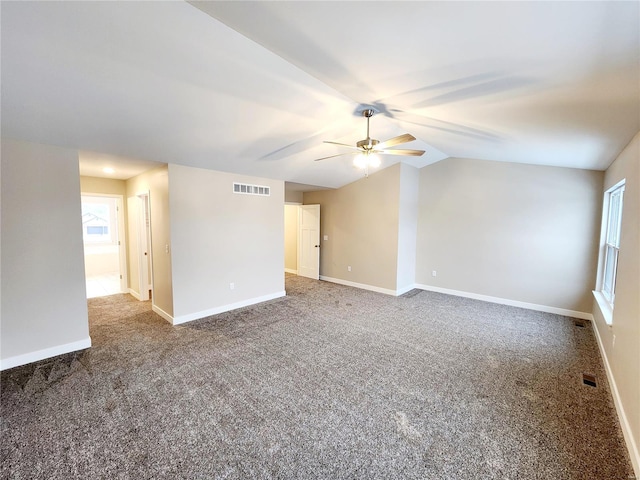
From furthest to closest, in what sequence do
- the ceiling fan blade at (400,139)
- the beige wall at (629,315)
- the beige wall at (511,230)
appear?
the beige wall at (511,230) → the ceiling fan blade at (400,139) → the beige wall at (629,315)

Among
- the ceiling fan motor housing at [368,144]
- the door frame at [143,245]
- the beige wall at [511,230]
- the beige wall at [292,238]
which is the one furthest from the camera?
the beige wall at [292,238]

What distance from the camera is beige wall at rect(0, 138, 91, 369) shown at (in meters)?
2.96

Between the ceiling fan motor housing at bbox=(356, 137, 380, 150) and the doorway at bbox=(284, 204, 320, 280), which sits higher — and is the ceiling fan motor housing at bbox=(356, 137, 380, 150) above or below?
above

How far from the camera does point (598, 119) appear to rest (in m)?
2.42

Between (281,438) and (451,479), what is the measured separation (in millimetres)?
1180

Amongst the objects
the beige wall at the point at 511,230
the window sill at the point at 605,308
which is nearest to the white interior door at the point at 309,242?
the beige wall at the point at 511,230

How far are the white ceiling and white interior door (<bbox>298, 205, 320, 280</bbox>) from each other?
3.92 meters

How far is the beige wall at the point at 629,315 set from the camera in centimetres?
202

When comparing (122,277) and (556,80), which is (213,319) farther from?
(556,80)

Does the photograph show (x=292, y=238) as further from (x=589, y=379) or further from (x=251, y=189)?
(x=589, y=379)

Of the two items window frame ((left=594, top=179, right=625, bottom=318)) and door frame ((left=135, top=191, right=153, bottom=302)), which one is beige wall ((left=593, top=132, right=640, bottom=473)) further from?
door frame ((left=135, top=191, right=153, bottom=302))

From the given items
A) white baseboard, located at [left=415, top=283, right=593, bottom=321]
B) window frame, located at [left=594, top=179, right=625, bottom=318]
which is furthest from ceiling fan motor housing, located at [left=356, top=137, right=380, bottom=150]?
white baseboard, located at [left=415, top=283, right=593, bottom=321]

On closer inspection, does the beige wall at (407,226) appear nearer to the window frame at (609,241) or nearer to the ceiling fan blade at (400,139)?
the ceiling fan blade at (400,139)

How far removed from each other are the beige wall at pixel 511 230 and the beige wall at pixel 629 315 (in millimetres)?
1628
